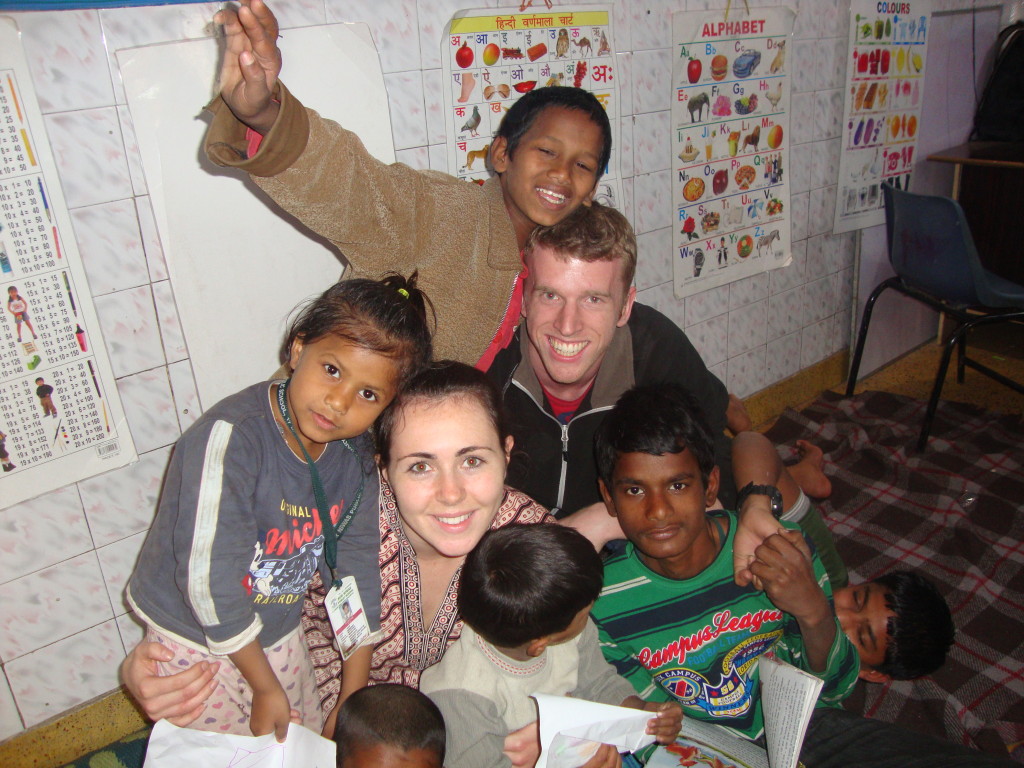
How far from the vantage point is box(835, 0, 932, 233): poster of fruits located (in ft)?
11.5

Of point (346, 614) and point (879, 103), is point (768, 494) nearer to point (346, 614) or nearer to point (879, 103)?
point (346, 614)

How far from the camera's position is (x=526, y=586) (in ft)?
4.38

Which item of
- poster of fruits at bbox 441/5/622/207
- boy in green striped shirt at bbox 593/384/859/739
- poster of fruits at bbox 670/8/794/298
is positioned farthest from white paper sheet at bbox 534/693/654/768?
poster of fruits at bbox 670/8/794/298

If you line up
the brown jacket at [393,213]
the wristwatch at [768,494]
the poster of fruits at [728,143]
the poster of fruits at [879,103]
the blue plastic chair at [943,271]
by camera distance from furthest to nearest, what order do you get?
the poster of fruits at [879,103]
the blue plastic chair at [943,271]
the poster of fruits at [728,143]
the wristwatch at [768,494]
the brown jacket at [393,213]

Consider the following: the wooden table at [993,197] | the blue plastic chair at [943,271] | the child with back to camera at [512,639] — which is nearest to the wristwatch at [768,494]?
the child with back to camera at [512,639]

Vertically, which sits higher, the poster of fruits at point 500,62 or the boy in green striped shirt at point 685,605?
the poster of fruits at point 500,62

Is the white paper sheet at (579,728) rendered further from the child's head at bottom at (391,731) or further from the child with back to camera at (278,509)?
the child with back to camera at (278,509)

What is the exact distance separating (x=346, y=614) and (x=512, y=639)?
1.20 feet

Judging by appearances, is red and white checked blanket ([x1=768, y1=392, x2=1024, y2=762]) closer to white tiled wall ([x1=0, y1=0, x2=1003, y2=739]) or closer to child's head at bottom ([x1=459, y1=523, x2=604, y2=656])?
child's head at bottom ([x1=459, y1=523, x2=604, y2=656])

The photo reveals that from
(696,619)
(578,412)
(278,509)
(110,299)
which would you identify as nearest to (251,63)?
(278,509)

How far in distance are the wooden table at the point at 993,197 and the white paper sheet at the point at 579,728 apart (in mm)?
3855

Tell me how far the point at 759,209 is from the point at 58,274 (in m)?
2.79

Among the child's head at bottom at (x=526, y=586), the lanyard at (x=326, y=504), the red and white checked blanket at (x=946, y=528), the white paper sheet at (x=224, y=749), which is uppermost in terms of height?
the lanyard at (x=326, y=504)

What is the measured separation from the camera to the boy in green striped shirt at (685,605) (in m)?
1.60
